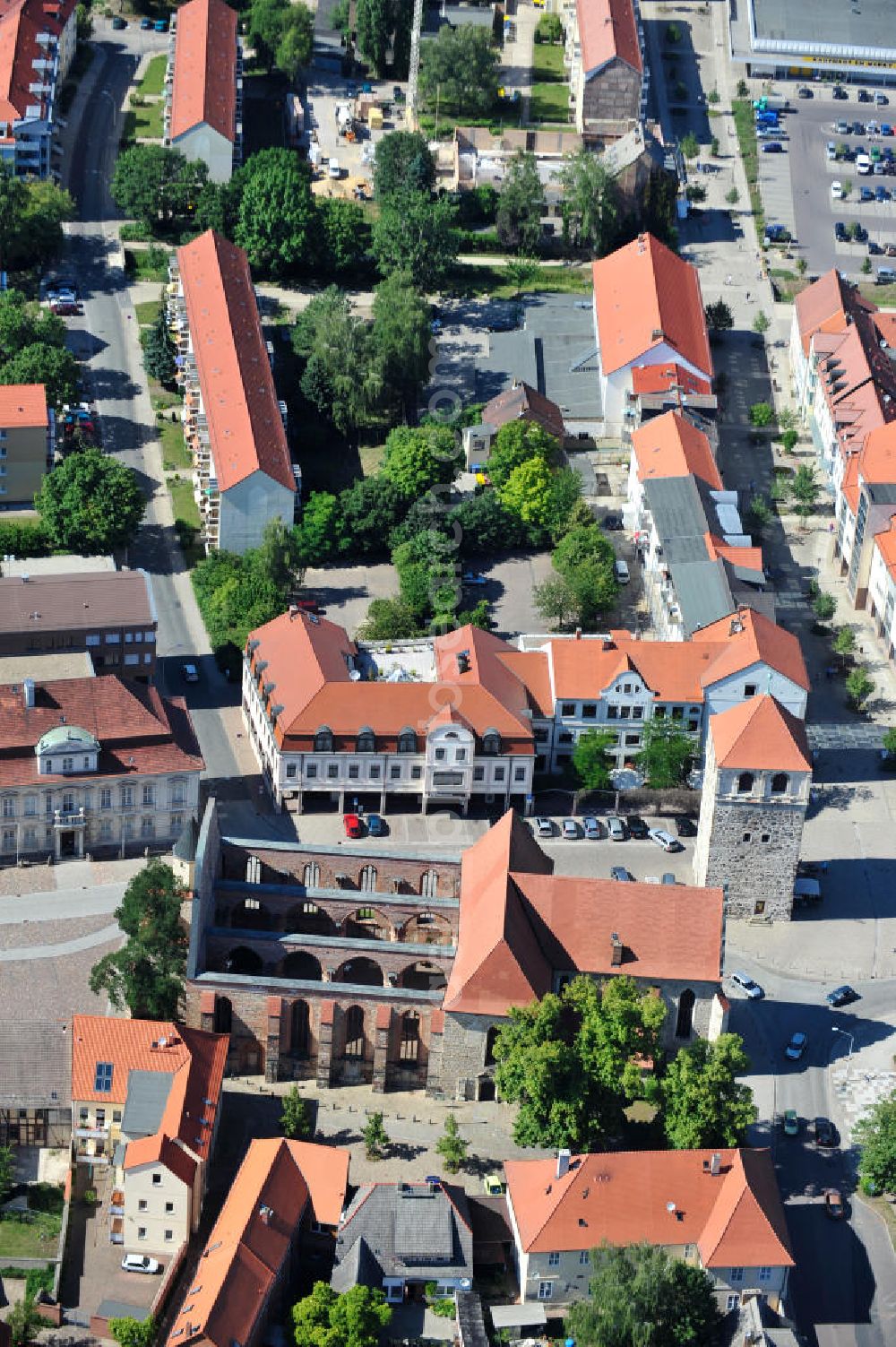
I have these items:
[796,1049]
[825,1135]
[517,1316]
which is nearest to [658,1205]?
[517,1316]

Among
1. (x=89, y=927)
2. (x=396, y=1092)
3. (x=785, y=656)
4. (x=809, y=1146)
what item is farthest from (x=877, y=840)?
(x=89, y=927)

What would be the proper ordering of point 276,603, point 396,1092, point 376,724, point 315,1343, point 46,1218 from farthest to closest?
point 276,603 → point 376,724 → point 396,1092 → point 46,1218 → point 315,1343

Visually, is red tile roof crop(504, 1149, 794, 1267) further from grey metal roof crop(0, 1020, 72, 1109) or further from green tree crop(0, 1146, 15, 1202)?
green tree crop(0, 1146, 15, 1202)

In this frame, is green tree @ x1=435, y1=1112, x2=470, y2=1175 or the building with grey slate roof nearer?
the building with grey slate roof

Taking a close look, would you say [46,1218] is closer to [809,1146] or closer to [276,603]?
[809,1146]

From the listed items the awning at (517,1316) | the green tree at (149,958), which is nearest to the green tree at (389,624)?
the green tree at (149,958)

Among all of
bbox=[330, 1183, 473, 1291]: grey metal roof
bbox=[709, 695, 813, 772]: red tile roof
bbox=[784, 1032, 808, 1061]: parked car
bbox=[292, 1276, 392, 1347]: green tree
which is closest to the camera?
bbox=[292, 1276, 392, 1347]: green tree

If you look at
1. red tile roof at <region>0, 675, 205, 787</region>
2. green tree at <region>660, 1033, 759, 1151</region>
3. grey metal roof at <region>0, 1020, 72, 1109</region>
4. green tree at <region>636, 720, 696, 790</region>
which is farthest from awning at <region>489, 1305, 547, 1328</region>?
green tree at <region>636, 720, 696, 790</region>

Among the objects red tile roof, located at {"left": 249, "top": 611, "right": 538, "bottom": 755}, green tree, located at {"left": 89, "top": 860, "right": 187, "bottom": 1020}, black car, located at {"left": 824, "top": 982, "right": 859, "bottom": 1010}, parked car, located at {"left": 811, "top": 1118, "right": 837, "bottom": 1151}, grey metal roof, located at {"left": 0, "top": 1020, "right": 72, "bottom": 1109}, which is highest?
red tile roof, located at {"left": 249, "top": 611, "right": 538, "bottom": 755}
